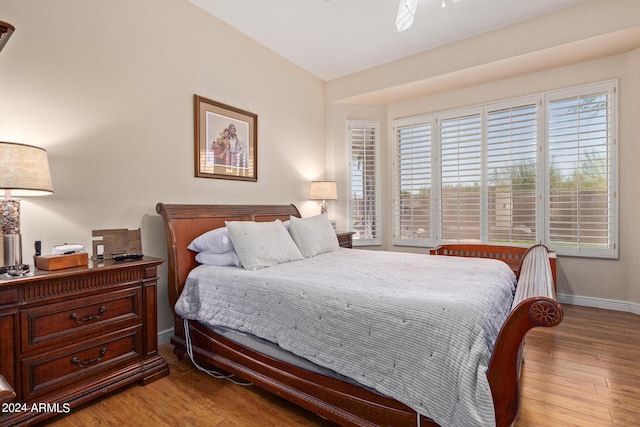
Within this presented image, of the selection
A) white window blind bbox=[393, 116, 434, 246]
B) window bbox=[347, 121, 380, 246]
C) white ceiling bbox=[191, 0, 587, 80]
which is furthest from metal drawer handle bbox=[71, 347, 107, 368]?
white window blind bbox=[393, 116, 434, 246]

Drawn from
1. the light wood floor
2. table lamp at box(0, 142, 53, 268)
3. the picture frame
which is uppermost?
the picture frame

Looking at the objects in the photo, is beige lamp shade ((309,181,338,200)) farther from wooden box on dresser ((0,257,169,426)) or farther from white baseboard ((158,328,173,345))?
wooden box on dresser ((0,257,169,426))

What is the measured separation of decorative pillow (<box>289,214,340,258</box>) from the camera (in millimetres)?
2814

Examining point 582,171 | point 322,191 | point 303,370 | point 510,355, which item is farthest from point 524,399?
point 322,191

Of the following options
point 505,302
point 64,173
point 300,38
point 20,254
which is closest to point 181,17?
point 300,38

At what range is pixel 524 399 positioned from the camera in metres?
1.82

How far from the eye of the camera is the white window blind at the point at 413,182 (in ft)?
14.0

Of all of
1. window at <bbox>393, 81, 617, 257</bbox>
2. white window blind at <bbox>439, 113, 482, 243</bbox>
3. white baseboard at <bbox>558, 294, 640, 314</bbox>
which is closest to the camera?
white baseboard at <bbox>558, 294, 640, 314</bbox>

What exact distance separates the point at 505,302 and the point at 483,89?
3147 millimetres

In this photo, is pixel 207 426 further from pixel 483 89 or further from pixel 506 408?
pixel 483 89

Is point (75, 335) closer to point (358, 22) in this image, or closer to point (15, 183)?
point (15, 183)

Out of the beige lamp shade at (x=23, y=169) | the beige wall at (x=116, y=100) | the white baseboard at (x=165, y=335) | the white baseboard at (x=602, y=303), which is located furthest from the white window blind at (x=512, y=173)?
the beige lamp shade at (x=23, y=169)

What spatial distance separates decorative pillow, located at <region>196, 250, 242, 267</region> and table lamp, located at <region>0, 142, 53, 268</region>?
1.04 m

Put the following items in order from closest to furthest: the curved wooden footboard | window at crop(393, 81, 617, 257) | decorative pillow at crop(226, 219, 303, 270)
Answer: the curved wooden footboard
decorative pillow at crop(226, 219, 303, 270)
window at crop(393, 81, 617, 257)
